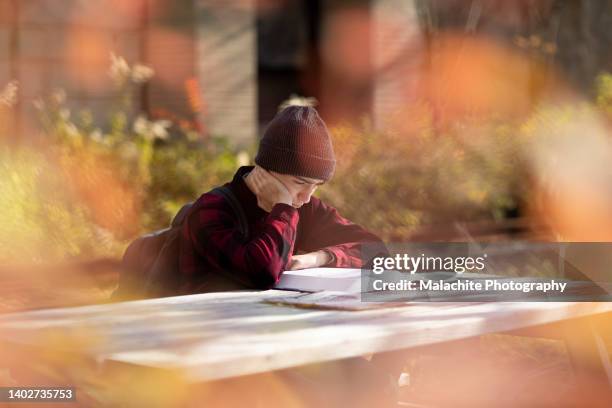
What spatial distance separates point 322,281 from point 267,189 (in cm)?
45

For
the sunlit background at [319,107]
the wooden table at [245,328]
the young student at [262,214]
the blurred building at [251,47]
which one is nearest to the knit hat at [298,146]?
the young student at [262,214]

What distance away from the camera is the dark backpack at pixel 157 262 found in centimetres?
389

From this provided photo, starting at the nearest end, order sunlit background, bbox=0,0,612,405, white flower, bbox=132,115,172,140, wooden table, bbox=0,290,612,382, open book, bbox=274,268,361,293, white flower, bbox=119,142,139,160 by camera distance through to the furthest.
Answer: wooden table, bbox=0,290,612,382 < open book, bbox=274,268,361,293 < sunlit background, bbox=0,0,612,405 < white flower, bbox=119,142,139,160 < white flower, bbox=132,115,172,140

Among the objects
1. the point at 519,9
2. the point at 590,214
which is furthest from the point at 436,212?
the point at 519,9

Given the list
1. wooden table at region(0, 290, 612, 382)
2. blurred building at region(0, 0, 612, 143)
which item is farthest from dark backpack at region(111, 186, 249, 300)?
blurred building at region(0, 0, 612, 143)

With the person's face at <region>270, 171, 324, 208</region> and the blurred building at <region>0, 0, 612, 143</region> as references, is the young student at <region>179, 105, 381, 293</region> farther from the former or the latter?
the blurred building at <region>0, 0, 612, 143</region>

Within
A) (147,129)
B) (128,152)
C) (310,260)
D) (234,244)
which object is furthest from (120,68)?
(234,244)

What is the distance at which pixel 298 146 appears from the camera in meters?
3.83

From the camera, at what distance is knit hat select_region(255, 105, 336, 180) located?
3830 mm

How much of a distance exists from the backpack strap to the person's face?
155 millimetres

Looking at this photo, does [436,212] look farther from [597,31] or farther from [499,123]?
[597,31]

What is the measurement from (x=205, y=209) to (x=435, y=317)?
101 cm

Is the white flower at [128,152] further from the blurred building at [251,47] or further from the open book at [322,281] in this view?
the open book at [322,281]

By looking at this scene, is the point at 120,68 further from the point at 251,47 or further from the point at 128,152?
the point at 251,47
